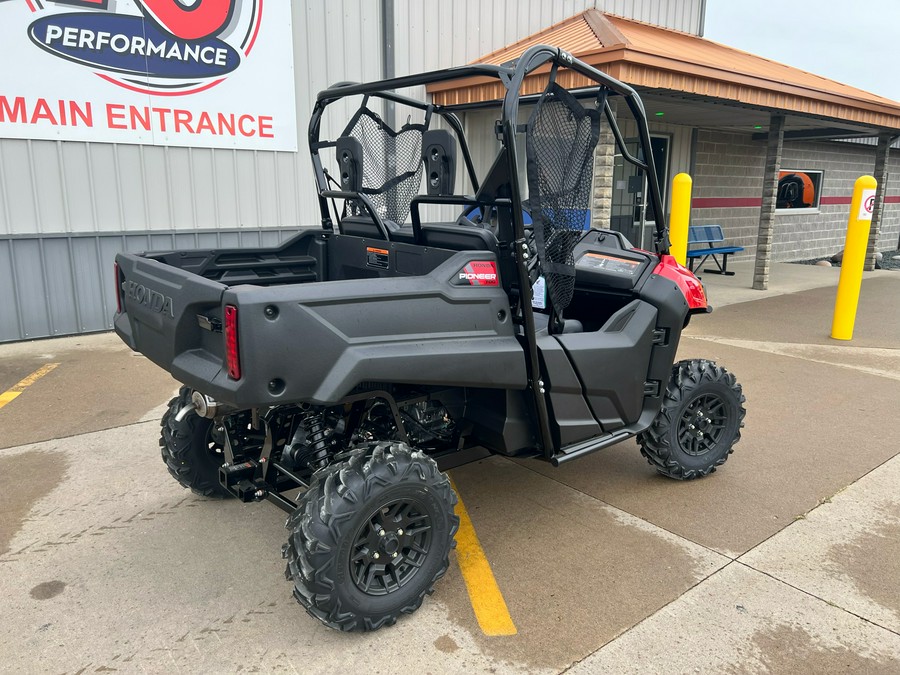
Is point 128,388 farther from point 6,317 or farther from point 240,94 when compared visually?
point 240,94

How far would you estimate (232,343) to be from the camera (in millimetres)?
2344

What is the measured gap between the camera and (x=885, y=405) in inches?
216

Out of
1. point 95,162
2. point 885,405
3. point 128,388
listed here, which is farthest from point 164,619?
point 95,162

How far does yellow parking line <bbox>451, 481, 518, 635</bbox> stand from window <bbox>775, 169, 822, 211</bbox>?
14764 millimetres

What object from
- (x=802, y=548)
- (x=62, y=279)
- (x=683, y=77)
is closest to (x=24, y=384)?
(x=62, y=279)

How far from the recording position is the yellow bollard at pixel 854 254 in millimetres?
7383

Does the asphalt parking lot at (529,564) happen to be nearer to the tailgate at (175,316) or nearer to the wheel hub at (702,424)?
the wheel hub at (702,424)

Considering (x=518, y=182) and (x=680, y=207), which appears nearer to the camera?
(x=518, y=182)

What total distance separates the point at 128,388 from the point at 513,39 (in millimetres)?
7555

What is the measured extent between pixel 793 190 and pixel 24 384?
15.8 metres

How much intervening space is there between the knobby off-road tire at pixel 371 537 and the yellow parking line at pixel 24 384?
392cm

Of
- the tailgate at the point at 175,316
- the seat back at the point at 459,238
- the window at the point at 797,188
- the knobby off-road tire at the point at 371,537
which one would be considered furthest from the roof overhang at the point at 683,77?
the knobby off-road tire at the point at 371,537

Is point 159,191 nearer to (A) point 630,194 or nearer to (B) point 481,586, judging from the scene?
(B) point 481,586

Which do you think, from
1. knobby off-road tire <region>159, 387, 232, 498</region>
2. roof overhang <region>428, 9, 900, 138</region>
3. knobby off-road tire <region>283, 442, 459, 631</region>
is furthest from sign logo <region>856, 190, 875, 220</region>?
knobby off-road tire <region>159, 387, 232, 498</region>
